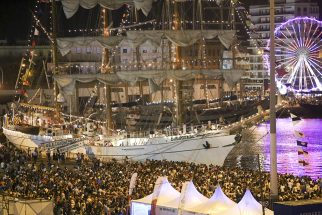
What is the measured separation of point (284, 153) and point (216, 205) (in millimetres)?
40930

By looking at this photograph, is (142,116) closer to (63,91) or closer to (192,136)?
(63,91)

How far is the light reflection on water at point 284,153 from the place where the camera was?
51812 mm

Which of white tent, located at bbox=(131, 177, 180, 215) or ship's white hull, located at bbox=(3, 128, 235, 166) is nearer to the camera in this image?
white tent, located at bbox=(131, 177, 180, 215)

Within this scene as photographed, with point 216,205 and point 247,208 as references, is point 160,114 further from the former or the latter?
point 247,208

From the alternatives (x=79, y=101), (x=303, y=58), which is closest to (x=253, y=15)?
(x=303, y=58)

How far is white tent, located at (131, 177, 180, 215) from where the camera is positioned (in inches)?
866

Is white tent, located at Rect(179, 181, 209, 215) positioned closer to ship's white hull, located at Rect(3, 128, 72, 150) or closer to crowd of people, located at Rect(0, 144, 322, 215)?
crowd of people, located at Rect(0, 144, 322, 215)

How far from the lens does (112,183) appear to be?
96.3 feet

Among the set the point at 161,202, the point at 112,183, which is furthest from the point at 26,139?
the point at 161,202

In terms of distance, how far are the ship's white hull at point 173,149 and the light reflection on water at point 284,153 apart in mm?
5347

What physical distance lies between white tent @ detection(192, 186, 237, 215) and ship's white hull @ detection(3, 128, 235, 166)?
2278 centimetres

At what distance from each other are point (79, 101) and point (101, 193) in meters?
48.3

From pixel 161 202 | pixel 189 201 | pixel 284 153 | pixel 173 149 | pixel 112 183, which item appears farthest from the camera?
pixel 284 153

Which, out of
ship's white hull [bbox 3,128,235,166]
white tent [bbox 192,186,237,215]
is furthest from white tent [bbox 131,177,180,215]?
ship's white hull [bbox 3,128,235,166]
